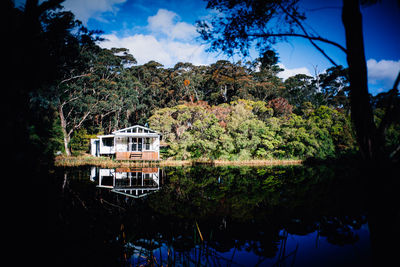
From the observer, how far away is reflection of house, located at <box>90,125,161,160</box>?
62.6ft

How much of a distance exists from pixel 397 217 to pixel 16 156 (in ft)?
12.0

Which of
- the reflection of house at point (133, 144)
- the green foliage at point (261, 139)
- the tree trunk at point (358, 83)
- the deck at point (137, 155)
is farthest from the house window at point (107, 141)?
the tree trunk at point (358, 83)

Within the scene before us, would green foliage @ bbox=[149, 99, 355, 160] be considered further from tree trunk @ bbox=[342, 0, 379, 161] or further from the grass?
tree trunk @ bbox=[342, 0, 379, 161]

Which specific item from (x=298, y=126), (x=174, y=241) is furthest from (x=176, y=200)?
(x=298, y=126)

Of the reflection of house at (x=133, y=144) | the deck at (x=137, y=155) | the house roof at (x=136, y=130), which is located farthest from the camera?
the house roof at (x=136, y=130)

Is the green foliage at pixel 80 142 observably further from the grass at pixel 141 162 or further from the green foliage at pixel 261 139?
the green foliage at pixel 261 139

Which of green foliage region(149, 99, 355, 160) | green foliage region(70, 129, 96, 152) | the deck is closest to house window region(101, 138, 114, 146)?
the deck

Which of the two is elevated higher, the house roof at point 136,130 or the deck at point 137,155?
the house roof at point 136,130

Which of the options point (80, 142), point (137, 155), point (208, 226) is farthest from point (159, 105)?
point (208, 226)

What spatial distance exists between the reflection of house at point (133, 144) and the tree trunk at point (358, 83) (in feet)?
59.7

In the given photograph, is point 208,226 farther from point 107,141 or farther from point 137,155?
point 107,141

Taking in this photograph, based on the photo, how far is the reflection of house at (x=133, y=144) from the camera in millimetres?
19094

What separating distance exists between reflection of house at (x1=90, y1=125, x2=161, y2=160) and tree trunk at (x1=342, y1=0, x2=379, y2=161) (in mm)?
18193

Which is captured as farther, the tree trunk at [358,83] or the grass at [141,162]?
the grass at [141,162]
